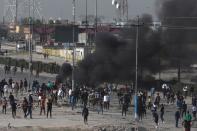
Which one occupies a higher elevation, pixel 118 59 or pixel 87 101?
pixel 118 59

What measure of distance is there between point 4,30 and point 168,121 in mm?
135230

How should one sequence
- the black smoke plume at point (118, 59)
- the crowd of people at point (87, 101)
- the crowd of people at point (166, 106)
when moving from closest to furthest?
the crowd of people at point (166, 106), the crowd of people at point (87, 101), the black smoke plume at point (118, 59)

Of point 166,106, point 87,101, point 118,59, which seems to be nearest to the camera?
point 87,101

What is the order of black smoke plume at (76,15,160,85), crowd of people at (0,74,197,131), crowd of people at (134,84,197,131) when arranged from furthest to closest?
black smoke plume at (76,15,160,85), crowd of people at (0,74,197,131), crowd of people at (134,84,197,131)

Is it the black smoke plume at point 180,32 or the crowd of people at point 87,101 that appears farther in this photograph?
the black smoke plume at point 180,32

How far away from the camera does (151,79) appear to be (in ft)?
173

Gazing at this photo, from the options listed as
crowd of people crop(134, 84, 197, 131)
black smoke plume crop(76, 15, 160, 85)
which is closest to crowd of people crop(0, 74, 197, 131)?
crowd of people crop(134, 84, 197, 131)

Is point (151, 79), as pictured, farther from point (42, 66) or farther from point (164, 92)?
point (42, 66)

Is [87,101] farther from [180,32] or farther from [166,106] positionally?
[180,32]

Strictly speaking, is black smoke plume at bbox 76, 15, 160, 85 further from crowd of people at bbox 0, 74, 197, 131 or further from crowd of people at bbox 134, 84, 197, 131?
crowd of people at bbox 134, 84, 197, 131

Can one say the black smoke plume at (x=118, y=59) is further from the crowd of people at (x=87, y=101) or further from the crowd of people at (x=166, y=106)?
the crowd of people at (x=166, y=106)

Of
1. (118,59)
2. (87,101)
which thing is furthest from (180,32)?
(87,101)

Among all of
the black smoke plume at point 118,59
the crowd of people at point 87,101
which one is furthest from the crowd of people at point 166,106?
the black smoke plume at point 118,59

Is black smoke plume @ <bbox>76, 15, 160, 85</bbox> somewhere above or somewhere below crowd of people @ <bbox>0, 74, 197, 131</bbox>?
above
